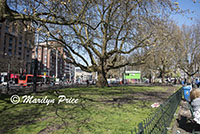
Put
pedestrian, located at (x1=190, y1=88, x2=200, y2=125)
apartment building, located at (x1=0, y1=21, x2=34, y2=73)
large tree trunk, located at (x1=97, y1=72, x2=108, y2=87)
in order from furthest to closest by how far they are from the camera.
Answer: apartment building, located at (x1=0, y1=21, x2=34, y2=73) → large tree trunk, located at (x1=97, y1=72, x2=108, y2=87) → pedestrian, located at (x1=190, y1=88, x2=200, y2=125)

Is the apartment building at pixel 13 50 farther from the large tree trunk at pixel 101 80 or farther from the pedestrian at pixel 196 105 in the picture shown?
the pedestrian at pixel 196 105

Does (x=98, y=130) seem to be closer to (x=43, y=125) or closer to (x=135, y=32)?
(x=43, y=125)

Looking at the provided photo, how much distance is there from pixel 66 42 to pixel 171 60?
2565cm

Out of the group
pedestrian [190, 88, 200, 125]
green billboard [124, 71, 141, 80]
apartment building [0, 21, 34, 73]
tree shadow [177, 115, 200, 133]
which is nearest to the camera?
pedestrian [190, 88, 200, 125]

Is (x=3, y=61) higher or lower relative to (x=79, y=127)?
higher

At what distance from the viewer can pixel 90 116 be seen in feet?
21.0

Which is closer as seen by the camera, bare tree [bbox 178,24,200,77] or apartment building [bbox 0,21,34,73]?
bare tree [bbox 178,24,200,77]

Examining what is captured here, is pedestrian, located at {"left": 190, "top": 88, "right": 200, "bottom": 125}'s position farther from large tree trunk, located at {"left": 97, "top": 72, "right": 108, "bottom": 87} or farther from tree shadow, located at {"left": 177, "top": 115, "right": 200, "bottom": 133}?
large tree trunk, located at {"left": 97, "top": 72, "right": 108, "bottom": 87}

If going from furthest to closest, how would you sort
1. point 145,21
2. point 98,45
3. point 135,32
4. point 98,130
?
point 98,45 → point 135,32 → point 145,21 → point 98,130

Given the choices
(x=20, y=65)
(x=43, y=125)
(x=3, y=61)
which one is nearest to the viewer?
(x=43, y=125)

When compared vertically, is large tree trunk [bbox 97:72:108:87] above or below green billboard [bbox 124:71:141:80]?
below

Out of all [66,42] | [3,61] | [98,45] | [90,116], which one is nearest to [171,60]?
[98,45]

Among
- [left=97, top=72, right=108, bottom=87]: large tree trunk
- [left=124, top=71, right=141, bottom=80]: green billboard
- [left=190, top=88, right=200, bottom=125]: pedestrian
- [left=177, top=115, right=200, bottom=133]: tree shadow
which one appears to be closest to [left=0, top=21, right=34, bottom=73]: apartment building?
[left=124, top=71, right=141, bottom=80]: green billboard

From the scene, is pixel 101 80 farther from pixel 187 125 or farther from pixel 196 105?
pixel 196 105
